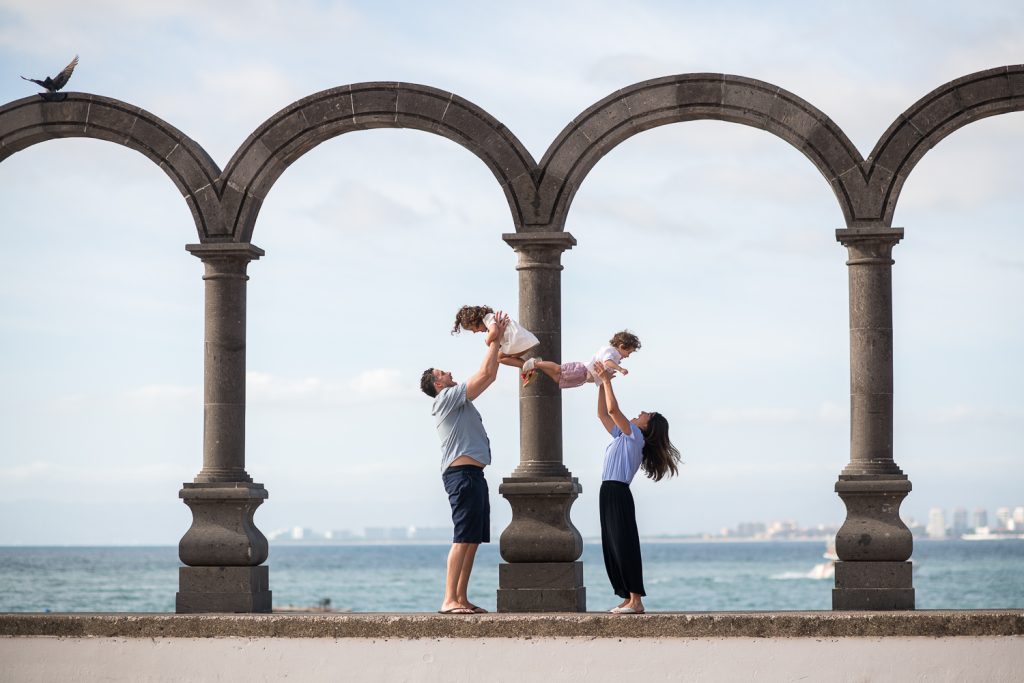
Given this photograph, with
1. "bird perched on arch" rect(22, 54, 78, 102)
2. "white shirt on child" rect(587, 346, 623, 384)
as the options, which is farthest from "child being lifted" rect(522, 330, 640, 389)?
"bird perched on arch" rect(22, 54, 78, 102)

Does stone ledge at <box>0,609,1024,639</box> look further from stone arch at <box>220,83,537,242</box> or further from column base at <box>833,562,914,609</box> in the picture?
stone arch at <box>220,83,537,242</box>

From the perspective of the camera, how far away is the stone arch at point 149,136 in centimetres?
1366

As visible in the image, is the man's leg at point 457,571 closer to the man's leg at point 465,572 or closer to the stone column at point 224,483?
the man's leg at point 465,572

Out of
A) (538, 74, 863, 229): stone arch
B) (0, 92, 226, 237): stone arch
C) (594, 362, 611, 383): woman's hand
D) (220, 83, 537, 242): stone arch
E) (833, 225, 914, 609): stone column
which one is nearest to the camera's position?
(594, 362, 611, 383): woman's hand

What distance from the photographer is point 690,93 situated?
1319 cm

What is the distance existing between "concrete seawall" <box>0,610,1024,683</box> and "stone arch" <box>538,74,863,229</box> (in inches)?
134

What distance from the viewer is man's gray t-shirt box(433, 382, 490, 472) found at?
12.0 metres

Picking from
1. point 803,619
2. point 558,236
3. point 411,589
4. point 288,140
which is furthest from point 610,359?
point 411,589

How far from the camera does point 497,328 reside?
12.1 m

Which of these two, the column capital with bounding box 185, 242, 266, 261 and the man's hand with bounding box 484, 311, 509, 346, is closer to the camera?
the man's hand with bounding box 484, 311, 509, 346

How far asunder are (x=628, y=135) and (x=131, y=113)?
13.9ft

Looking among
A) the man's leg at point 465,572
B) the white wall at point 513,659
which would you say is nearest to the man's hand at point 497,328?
the man's leg at point 465,572

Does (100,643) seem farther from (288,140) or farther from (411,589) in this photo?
(411,589)

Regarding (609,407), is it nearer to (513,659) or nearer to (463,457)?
(463,457)
